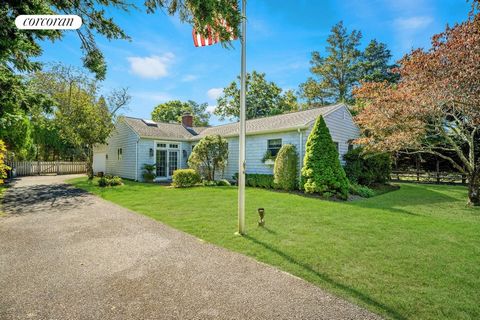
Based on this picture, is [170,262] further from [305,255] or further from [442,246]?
[442,246]

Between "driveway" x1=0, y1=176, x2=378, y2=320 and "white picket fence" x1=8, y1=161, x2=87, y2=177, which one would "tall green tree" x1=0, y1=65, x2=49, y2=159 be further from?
"white picket fence" x1=8, y1=161, x2=87, y2=177

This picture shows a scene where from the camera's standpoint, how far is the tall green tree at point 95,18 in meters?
3.82

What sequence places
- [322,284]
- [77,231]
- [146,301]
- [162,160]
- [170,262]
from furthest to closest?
[162,160] → [77,231] → [170,262] → [322,284] → [146,301]

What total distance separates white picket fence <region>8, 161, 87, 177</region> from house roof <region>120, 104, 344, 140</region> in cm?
1093

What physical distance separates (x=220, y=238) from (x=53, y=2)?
5659 millimetres

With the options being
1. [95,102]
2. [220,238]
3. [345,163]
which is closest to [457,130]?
[345,163]

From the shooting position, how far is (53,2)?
4621 millimetres

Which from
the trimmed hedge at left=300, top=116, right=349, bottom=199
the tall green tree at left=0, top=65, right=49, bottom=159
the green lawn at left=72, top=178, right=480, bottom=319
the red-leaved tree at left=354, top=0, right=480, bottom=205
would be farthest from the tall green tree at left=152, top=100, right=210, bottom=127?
the green lawn at left=72, top=178, right=480, bottom=319

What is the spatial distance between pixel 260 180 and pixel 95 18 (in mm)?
10404

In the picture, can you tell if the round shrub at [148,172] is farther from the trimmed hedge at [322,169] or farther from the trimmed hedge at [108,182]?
the trimmed hedge at [322,169]

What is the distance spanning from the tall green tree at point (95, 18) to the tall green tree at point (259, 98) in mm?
27229

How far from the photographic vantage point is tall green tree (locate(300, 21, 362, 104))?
3086 centimetres

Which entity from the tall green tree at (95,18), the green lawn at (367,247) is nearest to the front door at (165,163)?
the green lawn at (367,247)

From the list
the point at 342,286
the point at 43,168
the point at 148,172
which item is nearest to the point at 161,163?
the point at 148,172
